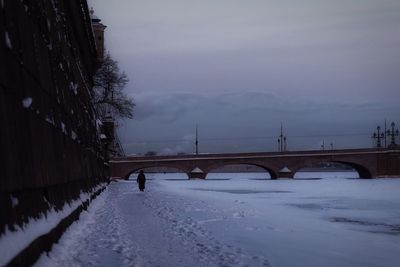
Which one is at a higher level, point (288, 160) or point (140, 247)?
point (288, 160)

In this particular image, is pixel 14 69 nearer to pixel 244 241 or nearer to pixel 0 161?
pixel 0 161

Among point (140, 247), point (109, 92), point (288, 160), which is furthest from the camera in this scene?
point (288, 160)

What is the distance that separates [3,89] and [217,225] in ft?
25.7

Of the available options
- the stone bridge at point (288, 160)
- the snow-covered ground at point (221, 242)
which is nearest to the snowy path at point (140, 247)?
the snow-covered ground at point (221, 242)

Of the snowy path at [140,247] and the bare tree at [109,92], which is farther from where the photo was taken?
the bare tree at [109,92]

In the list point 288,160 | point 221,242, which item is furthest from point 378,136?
point 221,242

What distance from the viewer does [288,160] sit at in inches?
3051

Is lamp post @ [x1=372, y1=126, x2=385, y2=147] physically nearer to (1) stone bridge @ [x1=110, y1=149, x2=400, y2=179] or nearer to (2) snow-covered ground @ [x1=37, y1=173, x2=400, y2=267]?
(1) stone bridge @ [x1=110, y1=149, x2=400, y2=179]

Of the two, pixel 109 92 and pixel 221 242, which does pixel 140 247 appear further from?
pixel 109 92

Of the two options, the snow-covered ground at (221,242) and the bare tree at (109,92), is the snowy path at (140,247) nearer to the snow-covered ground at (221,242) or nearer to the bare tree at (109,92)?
the snow-covered ground at (221,242)

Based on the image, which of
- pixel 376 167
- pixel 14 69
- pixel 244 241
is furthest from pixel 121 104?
pixel 376 167

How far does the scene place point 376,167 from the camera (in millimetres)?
75312

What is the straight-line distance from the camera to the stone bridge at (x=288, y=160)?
75.4 meters

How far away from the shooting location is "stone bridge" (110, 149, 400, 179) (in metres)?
75.4
